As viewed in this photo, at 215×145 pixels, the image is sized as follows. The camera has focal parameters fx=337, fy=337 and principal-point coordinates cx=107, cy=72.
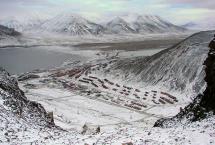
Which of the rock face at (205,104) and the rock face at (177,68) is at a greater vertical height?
the rock face at (205,104)

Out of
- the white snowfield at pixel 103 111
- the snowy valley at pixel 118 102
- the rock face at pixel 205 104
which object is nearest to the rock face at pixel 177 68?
the snowy valley at pixel 118 102

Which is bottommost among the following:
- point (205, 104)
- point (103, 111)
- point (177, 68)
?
point (103, 111)

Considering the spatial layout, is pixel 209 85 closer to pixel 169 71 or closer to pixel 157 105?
pixel 157 105

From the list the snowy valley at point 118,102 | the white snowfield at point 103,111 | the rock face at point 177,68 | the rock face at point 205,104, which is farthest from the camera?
the rock face at point 177,68

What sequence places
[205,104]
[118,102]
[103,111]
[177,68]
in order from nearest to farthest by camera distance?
[205,104] → [103,111] → [118,102] → [177,68]

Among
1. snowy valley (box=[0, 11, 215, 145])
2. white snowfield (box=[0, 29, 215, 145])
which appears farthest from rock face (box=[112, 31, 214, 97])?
white snowfield (box=[0, 29, 215, 145])

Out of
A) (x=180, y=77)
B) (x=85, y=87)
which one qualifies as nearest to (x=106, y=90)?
(x=85, y=87)

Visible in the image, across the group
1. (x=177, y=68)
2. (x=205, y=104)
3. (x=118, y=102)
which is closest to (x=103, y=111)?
(x=118, y=102)

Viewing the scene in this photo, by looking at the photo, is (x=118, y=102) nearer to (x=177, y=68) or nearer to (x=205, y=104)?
(x=177, y=68)

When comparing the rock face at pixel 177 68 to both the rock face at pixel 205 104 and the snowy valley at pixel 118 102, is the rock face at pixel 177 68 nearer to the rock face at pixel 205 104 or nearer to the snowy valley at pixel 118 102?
the snowy valley at pixel 118 102
